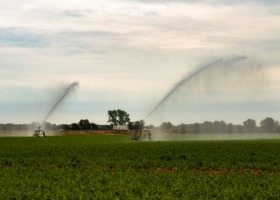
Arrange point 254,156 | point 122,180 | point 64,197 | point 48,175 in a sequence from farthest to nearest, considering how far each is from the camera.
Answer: point 254,156 → point 48,175 → point 122,180 → point 64,197

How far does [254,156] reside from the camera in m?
46.8

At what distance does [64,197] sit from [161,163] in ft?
63.6

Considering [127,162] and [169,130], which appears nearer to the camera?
[127,162]

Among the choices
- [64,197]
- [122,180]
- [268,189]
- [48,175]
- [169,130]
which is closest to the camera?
[64,197]

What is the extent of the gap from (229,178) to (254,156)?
1887cm

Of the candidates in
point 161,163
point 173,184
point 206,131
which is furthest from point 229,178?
point 206,131

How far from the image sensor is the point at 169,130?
7018 inches

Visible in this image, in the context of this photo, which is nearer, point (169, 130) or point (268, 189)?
point (268, 189)

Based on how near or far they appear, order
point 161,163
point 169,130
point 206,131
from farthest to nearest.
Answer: point 206,131, point 169,130, point 161,163

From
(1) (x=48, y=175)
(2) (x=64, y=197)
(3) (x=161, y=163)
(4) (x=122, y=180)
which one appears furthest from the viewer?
(3) (x=161, y=163)

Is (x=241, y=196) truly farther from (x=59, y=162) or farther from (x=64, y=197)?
(x=59, y=162)

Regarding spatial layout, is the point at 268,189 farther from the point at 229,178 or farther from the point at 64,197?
the point at 64,197

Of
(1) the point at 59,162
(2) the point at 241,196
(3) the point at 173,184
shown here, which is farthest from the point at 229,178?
(1) the point at 59,162

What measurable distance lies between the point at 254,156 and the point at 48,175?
839 inches
